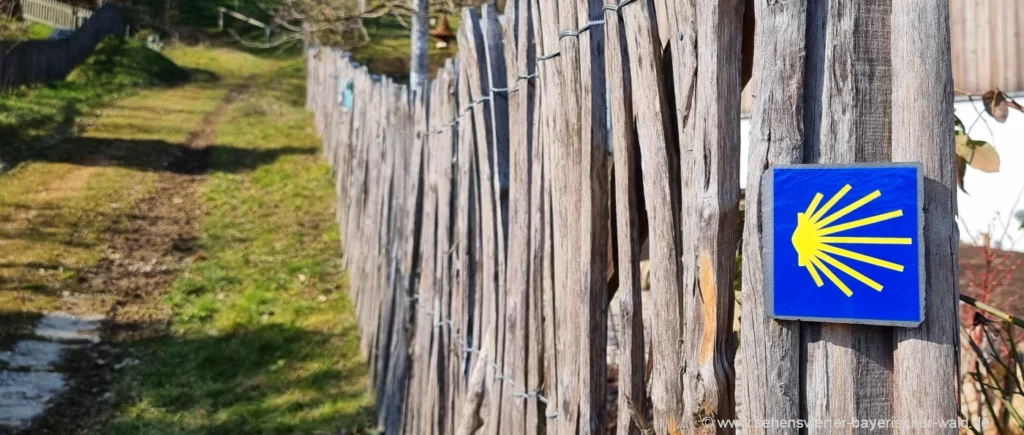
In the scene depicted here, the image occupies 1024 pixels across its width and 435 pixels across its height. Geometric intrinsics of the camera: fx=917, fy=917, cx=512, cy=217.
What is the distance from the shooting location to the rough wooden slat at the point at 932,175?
152 cm

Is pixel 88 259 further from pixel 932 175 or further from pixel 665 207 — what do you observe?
pixel 932 175

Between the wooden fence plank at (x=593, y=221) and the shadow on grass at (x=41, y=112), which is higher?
the shadow on grass at (x=41, y=112)

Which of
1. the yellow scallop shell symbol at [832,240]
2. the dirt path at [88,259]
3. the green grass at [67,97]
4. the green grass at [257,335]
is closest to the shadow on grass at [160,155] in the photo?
the dirt path at [88,259]

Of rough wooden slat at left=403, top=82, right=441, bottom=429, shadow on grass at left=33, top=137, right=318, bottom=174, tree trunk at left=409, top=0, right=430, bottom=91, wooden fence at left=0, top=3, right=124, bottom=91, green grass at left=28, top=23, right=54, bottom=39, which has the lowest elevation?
rough wooden slat at left=403, top=82, right=441, bottom=429

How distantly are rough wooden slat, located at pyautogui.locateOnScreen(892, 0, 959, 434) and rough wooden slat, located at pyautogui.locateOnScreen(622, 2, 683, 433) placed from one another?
54 centimetres

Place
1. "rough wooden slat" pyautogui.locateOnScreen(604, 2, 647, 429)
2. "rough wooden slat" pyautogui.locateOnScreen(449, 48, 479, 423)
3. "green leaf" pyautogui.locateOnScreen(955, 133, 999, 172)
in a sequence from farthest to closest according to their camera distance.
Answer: "rough wooden slat" pyautogui.locateOnScreen(449, 48, 479, 423) → "green leaf" pyautogui.locateOnScreen(955, 133, 999, 172) → "rough wooden slat" pyautogui.locateOnScreen(604, 2, 647, 429)

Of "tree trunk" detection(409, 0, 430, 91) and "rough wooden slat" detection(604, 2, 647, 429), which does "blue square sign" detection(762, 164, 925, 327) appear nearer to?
"rough wooden slat" detection(604, 2, 647, 429)

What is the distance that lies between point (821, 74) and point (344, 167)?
824 centimetres

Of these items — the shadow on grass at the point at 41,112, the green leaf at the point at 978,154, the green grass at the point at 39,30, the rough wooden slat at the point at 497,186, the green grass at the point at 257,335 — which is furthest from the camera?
the green grass at the point at 39,30

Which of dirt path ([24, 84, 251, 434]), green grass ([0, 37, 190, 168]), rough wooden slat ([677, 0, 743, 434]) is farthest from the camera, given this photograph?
green grass ([0, 37, 190, 168])

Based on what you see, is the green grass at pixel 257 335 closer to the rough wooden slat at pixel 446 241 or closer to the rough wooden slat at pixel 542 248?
the rough wooden slat at pixel 446 241

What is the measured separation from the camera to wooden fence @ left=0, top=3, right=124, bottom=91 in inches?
608

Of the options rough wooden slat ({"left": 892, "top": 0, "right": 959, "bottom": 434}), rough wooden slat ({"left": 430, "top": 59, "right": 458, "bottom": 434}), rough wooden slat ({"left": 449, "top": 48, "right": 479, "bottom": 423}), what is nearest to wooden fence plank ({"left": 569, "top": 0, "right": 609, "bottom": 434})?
rough wooden slat ({"left": 892, "top": 0, "right": 959, "bottom": 434})

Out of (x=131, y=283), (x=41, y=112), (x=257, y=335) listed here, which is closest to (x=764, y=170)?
(x=257, y=335)
